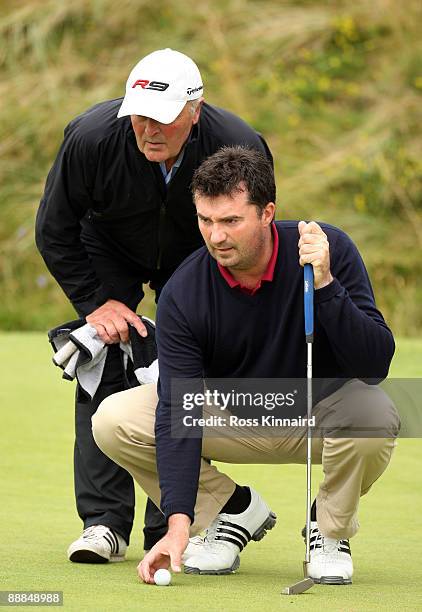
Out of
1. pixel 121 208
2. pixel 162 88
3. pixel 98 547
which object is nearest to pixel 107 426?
pixel 98 547

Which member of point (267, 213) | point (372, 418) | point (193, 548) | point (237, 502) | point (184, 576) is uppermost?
point (267, 213)

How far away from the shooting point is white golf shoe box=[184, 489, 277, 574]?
3.88 m

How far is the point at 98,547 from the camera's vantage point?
13.1ft

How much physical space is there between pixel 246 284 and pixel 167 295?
0.22 meters

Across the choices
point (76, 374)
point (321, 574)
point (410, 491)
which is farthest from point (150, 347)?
point (410, 491)

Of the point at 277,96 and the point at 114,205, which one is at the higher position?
the point at 277,96

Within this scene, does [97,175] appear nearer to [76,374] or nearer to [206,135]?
[206,135]

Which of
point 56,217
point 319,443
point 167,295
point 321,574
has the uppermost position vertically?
point 56,217

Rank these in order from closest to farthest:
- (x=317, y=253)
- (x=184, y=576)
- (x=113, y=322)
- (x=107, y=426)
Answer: (x=317, y=253)
(x=184, y=576)
(x=107, y=426)
(x=113, y=322)

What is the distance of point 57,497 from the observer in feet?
16.8

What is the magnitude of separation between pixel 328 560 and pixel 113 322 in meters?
1.15

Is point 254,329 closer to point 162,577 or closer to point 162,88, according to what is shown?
point 162,577

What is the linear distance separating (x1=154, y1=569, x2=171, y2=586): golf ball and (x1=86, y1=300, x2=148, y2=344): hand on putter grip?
3.60 feet

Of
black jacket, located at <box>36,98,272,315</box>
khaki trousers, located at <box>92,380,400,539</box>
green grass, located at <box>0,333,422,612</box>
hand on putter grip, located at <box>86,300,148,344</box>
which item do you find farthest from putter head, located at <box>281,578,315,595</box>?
black jacket, located at <box>36,98,272,315</box>
